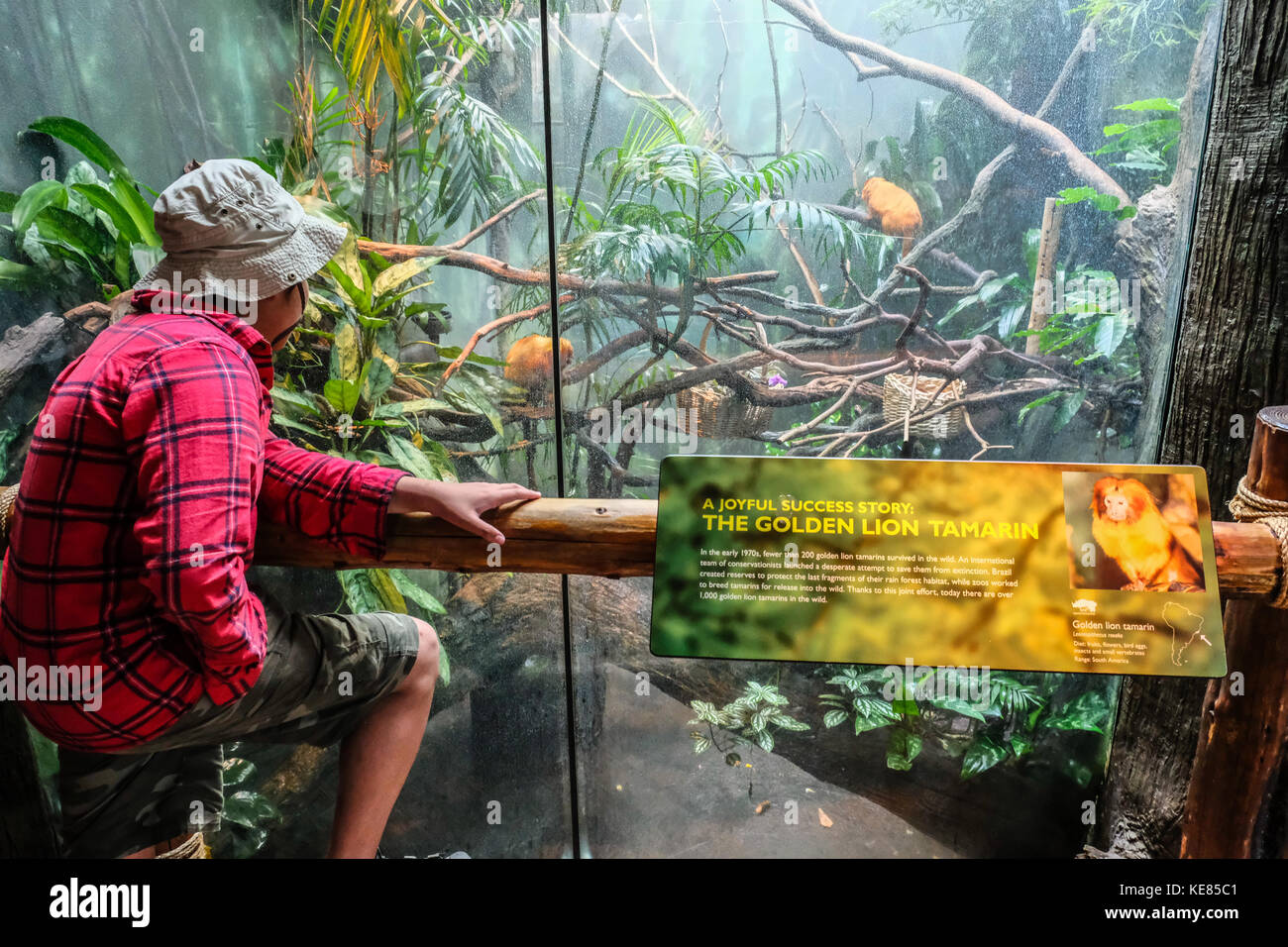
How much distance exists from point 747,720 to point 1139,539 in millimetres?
1289

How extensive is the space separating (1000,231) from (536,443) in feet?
4.58

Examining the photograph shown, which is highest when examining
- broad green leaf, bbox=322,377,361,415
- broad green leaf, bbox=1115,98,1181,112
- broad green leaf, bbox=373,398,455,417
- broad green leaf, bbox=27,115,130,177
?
broad green leaf, bbox=1115,98,1181,112

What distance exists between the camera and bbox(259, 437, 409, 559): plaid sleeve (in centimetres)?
144

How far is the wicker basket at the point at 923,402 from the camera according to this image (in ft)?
7.07

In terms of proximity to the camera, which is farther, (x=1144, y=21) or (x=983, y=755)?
(x=983, y=755)

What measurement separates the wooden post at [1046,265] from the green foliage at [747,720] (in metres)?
1.29

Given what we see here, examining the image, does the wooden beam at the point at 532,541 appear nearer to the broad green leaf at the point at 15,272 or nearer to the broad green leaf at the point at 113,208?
the broad green leaf at the point at 113,208

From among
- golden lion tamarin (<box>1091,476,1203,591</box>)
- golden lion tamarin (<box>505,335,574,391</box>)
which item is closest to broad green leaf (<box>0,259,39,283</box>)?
golden lion tamarin (<box>505,335,574,391</box>)

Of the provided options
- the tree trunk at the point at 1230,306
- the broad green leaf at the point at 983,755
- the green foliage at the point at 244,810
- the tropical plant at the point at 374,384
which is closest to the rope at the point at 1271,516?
the tree trunk at the point at 1230,306

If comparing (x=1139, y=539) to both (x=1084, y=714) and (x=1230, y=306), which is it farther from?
(x=1084, y=714)

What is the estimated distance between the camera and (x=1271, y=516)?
141 centimetres

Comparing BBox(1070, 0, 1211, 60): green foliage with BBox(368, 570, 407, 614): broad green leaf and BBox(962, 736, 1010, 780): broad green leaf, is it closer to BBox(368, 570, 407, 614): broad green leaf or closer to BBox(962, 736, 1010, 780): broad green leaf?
BBox(962, 736, 1010, 780): broad green leaf

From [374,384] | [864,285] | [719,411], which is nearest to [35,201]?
[374,384]

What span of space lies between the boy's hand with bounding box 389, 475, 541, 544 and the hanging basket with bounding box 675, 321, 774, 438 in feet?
2.83
